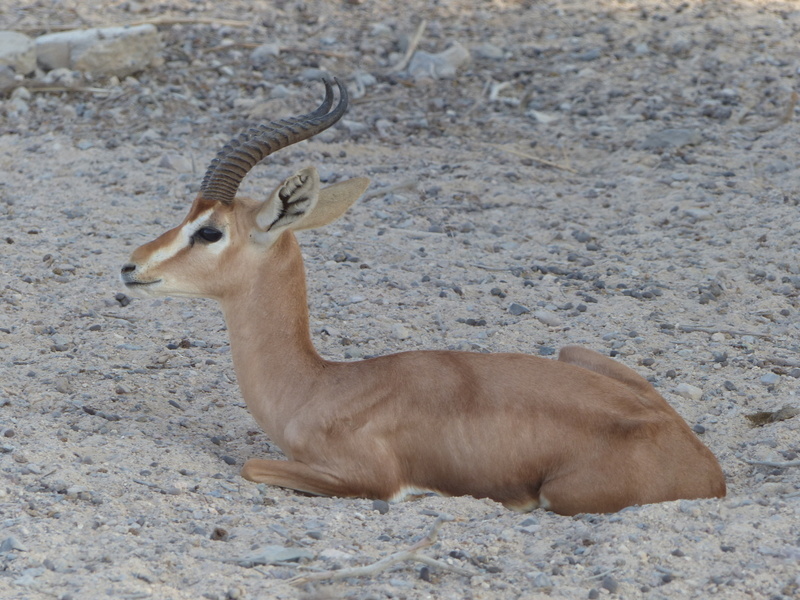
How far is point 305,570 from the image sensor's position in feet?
15.5

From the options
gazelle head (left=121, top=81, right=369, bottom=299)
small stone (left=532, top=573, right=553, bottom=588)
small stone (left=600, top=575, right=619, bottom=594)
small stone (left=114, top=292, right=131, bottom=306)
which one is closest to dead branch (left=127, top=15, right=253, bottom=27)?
small stone (left=114, top=292, right=131, bottom=306)

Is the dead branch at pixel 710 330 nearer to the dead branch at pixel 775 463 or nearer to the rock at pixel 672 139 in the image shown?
the dead branch at pixel 775 463

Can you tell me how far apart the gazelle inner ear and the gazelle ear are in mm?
99

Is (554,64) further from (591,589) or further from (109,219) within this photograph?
(591,589)

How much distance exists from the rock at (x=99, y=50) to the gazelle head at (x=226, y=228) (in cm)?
796

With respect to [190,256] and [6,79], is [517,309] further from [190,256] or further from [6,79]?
[6,79]

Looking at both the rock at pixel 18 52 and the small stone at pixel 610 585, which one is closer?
the small stone at pixel 610 585

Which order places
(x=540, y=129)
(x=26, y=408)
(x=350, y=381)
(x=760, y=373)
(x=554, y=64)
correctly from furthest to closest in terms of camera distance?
(x=554, y=64), (x=540, y=129), (x=760, y=373), (x=26, y=408), (x=350, y=381)

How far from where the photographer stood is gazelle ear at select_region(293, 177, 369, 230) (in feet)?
19.8

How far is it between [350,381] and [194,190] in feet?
17.7

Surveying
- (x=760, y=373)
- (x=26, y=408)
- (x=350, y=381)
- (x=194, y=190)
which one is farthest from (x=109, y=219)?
(x=760, y=373)

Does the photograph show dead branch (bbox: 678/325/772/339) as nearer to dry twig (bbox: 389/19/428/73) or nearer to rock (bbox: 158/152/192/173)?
rock (bbox: 158/152/192/173)

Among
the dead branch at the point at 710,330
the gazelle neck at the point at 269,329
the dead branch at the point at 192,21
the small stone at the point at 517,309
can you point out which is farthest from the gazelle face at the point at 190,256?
the dead branch at the point at 192,21

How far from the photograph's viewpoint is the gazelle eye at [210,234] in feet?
19.7
